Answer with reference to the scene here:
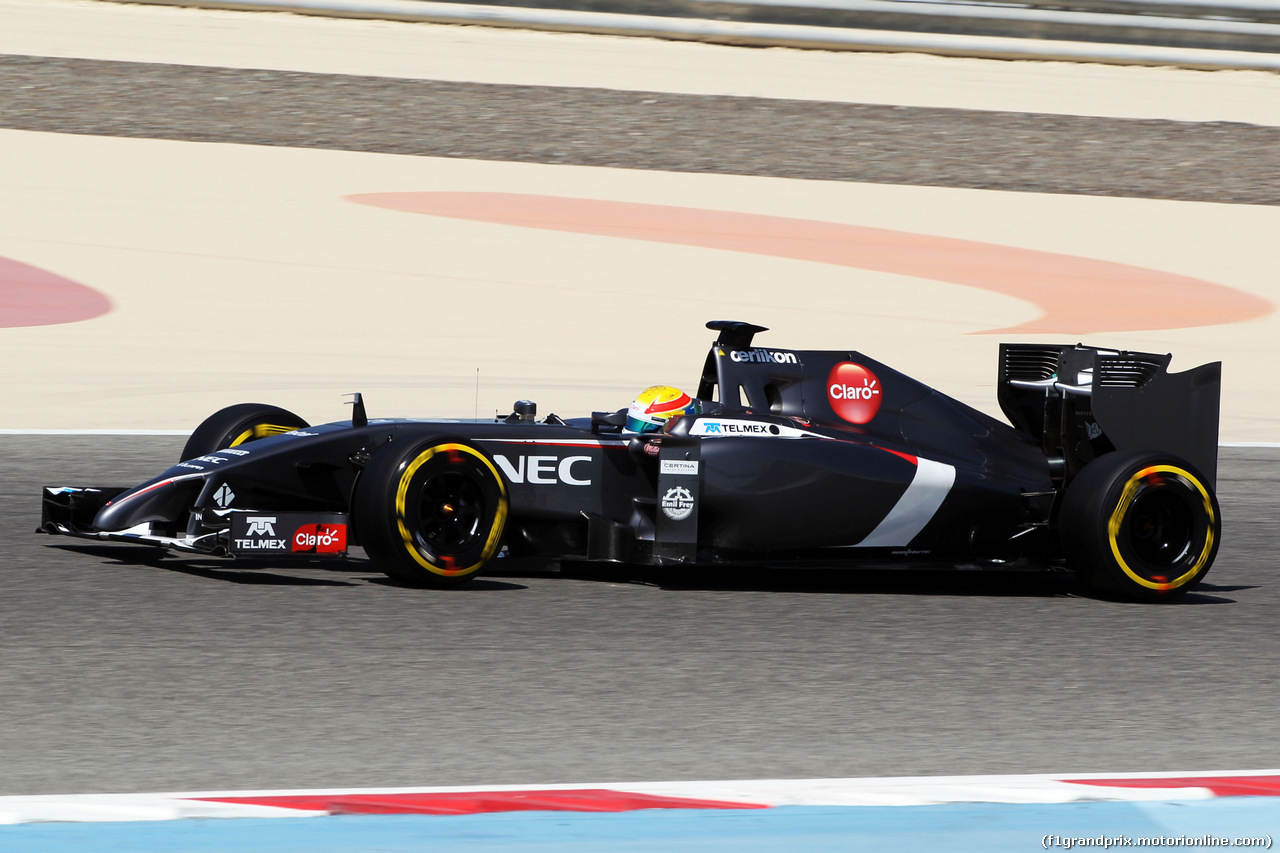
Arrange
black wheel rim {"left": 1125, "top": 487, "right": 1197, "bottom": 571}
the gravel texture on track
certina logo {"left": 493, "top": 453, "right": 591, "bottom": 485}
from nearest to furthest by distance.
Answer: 1. certina logo {"left": 493, "top": 453, "right": 591, "bottom": 485}
2. black wheel rim {"left": 1125, "top": 487, "right": 1197, "bottom": 571}
3. the gravel texture on track

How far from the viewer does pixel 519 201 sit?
2061cm

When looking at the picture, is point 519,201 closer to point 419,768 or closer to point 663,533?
point 663,533

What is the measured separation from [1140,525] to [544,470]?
101 inches

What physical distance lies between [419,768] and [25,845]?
3.53ft

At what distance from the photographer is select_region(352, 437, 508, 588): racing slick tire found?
22.7 feet

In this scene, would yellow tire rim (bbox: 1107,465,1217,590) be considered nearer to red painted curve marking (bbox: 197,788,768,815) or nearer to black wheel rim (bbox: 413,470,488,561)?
black wheel rim (bbox: 413,470,488,561)

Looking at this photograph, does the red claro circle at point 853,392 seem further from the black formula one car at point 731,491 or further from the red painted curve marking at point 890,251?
the red painted curve marking at point 890,251

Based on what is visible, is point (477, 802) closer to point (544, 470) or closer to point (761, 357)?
point (544, 470)

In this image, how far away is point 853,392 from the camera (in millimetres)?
7953

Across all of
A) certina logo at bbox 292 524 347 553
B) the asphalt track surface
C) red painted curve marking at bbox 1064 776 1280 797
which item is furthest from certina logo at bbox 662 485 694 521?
red painted curve marking at bbox 1064 776 1280 797

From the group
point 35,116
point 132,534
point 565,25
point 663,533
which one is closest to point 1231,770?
point 663,533

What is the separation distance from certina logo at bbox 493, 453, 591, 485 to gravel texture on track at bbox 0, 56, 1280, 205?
564 inches

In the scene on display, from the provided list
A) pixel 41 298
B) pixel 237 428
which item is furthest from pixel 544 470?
pixel 41 298

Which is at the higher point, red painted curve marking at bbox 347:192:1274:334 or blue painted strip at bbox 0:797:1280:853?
red painted curve marking at bbox 347:192:1274:334
